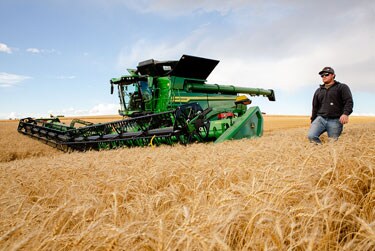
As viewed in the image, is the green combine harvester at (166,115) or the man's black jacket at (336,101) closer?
the man's black jacket at (336,101)

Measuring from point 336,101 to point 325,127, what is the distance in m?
0.55

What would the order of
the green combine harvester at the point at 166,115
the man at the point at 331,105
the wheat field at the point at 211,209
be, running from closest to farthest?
1. the wheat field at the point at 211,209
2. the man at the point at 331,105
3. the green combine harvester at the point at 166,115

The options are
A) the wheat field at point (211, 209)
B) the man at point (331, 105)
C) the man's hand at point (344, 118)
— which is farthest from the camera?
the man at point (331, 105)

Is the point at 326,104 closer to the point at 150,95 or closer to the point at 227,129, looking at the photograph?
the point at 227,129

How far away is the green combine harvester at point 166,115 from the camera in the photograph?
687 cm

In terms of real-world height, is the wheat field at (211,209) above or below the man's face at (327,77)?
below

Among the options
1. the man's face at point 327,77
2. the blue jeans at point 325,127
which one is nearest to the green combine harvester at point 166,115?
the blue jeans at point 325,127

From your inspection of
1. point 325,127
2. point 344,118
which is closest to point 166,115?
point 325,127

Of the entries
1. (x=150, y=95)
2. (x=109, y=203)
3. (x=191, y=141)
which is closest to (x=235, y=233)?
(x=109, y=203)

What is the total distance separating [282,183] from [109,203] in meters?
1.25

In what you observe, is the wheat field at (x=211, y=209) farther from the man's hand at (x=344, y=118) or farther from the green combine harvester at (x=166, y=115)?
the green combine harvester at (x=166, y=115)

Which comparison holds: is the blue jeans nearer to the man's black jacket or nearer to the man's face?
the man's black jacket

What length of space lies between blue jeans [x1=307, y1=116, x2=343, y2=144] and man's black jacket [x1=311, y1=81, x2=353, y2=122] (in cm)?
10

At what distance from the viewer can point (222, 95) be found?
442 inches
